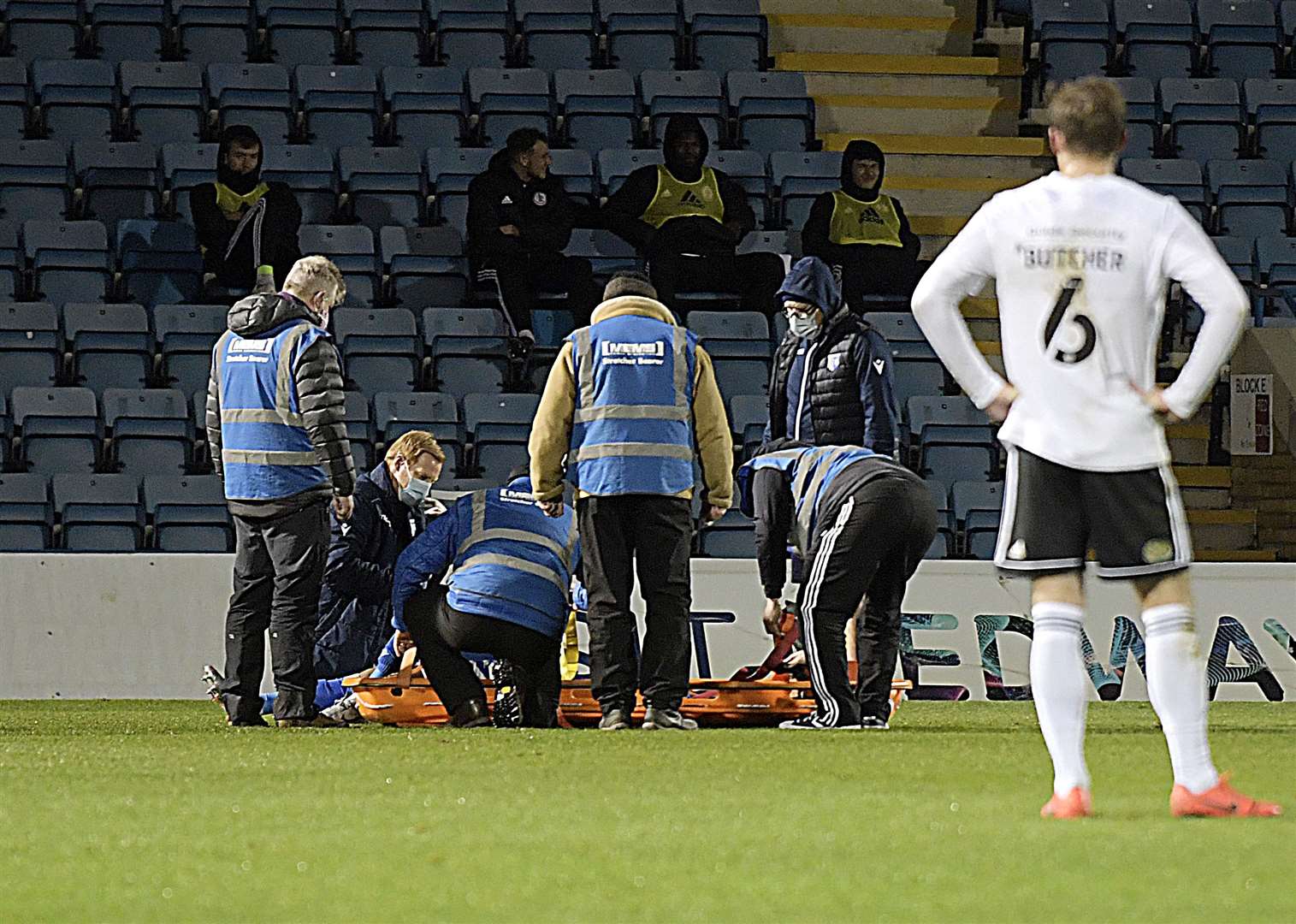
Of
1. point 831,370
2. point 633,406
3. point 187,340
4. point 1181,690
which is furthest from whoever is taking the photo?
point 187,340

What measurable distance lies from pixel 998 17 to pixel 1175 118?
2.25m

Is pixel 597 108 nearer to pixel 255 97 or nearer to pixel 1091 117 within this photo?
pixel 255 97

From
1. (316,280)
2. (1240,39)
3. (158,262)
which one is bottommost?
(316,280)

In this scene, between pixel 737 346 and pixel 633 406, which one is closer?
pixel 633 406

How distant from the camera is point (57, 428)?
42.7 feet

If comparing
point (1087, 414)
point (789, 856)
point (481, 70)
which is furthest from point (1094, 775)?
point (481, 70)

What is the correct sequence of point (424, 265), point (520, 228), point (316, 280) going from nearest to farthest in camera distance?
1. point (316, 280)
2. point (520, 228)
3. point (424, 265)

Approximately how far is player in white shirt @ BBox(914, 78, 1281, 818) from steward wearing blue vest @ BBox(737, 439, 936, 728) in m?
3.19

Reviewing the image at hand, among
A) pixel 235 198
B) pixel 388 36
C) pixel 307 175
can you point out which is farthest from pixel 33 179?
pixel 388 36

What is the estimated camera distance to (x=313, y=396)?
8609mm

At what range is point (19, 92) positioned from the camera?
15.6 metres

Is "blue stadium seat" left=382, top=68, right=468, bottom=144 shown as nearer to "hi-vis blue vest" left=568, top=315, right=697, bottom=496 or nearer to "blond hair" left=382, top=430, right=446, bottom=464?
"blond hair" left=382, top=430, right=446, bottom=464

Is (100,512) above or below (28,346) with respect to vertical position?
below

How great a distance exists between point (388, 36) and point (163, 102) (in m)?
1.95
